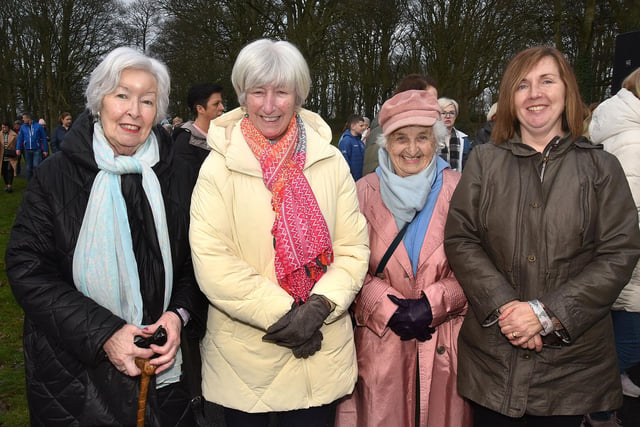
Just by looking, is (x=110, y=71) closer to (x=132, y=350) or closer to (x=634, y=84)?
(x=132, y=350)

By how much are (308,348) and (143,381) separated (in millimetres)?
658

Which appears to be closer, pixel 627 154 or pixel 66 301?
pixel 66 301

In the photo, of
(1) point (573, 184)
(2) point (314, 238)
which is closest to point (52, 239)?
(2) point (314, 238)

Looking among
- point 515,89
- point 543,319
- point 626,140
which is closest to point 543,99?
point 515,89

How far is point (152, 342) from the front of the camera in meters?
2.06

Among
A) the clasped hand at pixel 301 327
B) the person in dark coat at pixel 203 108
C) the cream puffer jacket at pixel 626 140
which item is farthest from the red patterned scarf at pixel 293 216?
the person in dark coat at pixel 203 108

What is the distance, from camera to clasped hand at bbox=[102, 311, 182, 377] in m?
1.99

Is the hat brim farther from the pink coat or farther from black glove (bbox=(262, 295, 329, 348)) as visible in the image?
black glove (bbox=(262, 295, 329, 348))

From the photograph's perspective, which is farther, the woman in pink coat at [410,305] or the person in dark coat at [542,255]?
the woman in pink coat at [410,305]

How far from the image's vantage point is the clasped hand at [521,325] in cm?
208

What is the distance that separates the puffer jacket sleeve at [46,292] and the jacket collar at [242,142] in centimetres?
70

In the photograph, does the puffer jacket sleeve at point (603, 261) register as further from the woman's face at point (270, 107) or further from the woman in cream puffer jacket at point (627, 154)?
the woman's face at point (270, 107)

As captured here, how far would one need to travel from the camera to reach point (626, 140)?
290 centimetres

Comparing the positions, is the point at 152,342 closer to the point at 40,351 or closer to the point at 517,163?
the point at 40,351
